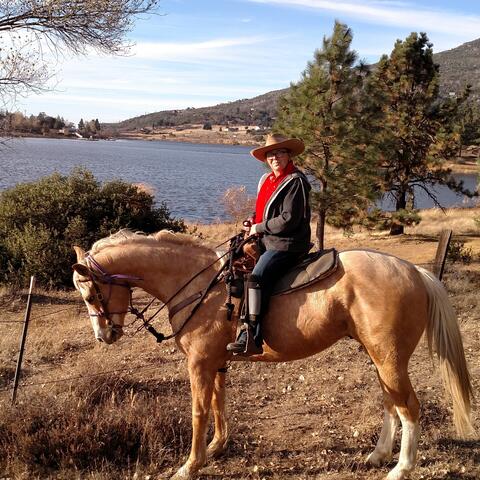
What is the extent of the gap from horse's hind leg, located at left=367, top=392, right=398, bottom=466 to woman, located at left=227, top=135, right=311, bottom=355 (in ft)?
4.76

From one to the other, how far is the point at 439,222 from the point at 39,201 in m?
20.1

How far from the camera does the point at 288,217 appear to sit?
4074 millimetres

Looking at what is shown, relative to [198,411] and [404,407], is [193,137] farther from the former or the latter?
[404,407]

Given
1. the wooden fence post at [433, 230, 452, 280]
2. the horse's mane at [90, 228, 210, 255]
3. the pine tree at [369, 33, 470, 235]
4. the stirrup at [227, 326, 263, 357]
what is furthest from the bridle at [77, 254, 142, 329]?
the pine tree at [369, 33, 470, 235]

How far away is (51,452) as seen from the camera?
14.7 ft

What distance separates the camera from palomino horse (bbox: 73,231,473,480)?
13.4ft

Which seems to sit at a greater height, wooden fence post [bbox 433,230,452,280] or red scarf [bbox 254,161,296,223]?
red scarf [bbox 254,161,296,223]

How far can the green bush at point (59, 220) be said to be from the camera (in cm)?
1229

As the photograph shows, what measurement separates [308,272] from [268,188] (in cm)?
87

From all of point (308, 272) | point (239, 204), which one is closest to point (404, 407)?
point (308, 272)

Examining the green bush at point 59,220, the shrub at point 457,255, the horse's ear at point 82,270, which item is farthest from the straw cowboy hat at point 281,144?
the shrub at point 457,255

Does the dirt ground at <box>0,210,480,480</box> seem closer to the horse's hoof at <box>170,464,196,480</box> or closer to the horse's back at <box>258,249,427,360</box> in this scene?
the horse's hoof at <box>170,464,196,480</box>

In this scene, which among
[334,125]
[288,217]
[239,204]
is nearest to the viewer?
[288,217]

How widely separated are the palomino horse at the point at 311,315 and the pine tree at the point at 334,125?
10.2 meters
